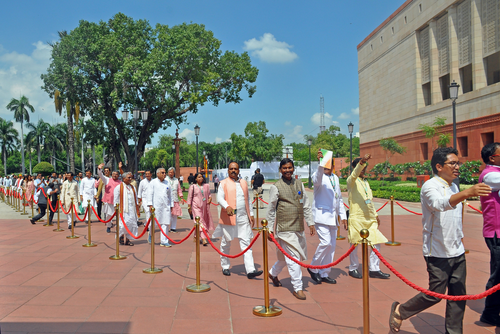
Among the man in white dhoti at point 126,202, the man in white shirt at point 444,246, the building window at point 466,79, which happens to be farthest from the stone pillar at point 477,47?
the man in white shirt at point 444,246

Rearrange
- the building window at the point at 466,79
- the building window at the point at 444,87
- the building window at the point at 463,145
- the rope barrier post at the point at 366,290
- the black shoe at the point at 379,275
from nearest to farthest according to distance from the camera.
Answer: the rope barrier post at the point at 366,290 < the black shoe at the point at 379,275 < the building window at the point at 463,145 < the building window at the point at 466,79 < the building window at the point at 444,87

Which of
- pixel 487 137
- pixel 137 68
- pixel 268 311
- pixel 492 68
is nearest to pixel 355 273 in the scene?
pixel 268 311

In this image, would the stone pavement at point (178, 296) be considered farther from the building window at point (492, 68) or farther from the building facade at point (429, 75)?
the building window at point (492, 68)

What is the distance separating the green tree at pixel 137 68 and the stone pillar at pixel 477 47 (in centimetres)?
1560

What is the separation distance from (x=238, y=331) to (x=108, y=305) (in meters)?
1.85

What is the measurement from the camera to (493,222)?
414 cm

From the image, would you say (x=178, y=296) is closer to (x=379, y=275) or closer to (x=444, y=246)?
(x=379, y=275)

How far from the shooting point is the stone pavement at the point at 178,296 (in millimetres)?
4113

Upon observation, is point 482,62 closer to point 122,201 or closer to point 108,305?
point 122,201

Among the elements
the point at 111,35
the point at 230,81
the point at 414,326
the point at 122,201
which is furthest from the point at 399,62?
the point at 414,326

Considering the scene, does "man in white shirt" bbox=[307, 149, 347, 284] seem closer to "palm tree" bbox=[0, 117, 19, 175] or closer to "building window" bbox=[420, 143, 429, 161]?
"building window" bbox=[420, 143, 429, 161]

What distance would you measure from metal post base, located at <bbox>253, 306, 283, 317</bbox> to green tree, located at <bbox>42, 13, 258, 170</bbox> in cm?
2022

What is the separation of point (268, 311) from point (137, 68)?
21.3 m

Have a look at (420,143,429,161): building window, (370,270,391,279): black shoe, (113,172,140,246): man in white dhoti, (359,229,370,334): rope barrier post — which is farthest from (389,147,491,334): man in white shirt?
(420,143,429,161): building window
